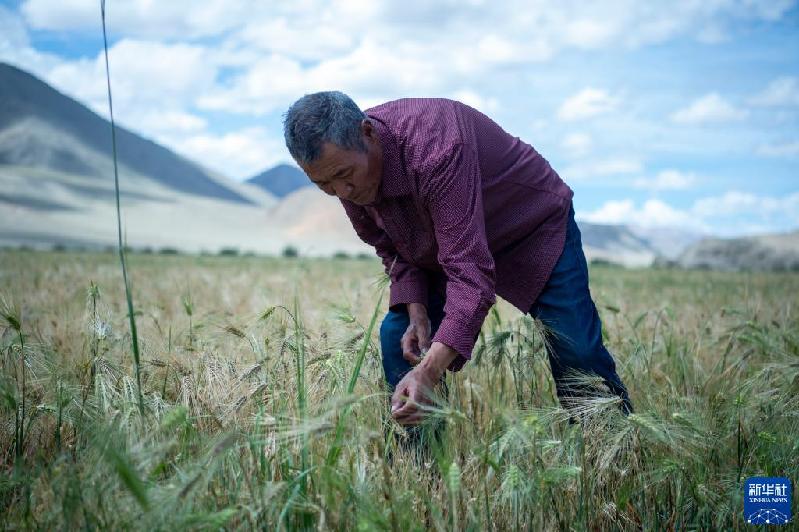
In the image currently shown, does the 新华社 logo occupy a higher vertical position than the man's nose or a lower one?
lower

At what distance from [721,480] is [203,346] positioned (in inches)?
86.0

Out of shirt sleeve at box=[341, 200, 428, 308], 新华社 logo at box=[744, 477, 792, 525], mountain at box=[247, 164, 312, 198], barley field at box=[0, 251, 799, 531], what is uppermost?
mountain at box=[247, 164, 312, 198]

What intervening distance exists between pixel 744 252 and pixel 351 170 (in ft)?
99.3

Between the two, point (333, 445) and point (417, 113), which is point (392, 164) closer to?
point (417, 113)

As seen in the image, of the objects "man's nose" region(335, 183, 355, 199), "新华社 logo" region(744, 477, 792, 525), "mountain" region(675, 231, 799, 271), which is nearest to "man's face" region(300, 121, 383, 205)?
"man's nose" region(335, 183, 355, 199)

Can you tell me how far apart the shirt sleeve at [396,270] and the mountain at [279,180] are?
15544 centimetres

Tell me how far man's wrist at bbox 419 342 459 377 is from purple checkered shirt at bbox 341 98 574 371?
0.03 m

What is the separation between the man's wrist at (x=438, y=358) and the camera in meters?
2.39

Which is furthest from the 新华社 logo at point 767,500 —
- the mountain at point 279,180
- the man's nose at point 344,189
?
the mountain at point 279,180

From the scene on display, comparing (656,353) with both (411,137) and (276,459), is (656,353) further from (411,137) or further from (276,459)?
A: (276,459)

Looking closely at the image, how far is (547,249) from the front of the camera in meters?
3.04

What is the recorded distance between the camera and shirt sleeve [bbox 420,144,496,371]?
240 centimetres

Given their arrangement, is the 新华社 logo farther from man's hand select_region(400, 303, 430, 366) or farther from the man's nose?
the man's nose

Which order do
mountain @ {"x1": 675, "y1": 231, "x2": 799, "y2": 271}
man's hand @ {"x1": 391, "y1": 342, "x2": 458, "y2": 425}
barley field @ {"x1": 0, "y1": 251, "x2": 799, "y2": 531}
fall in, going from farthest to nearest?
mountain @ {"x1": 675, "y1": 231, "x2": 799, "y2": 271}
man's hand @ {"x1": 391, "y1": 342, "x2": 458, "y2": 425}
barley field @ {"x1": 0, "y1": 251, "x2": 799, "y2": 531}
